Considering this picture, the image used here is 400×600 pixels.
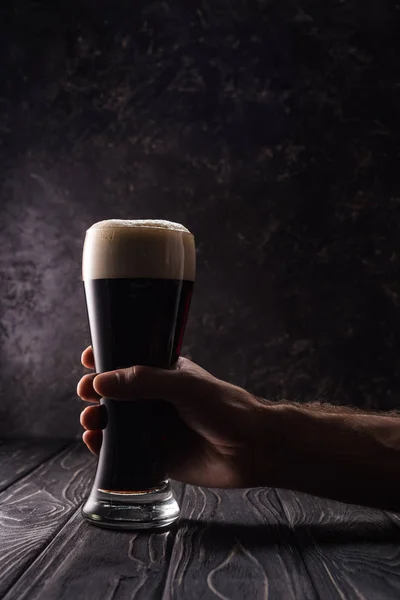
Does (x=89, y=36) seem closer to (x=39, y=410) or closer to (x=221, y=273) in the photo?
(x=221, y=273)

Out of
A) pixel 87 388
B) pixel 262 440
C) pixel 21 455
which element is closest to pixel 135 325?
pixel 87 388

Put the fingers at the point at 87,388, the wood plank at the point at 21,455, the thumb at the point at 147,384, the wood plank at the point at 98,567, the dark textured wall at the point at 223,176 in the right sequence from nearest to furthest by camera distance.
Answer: the wood plank at the point at 98,567 → the thumb at the point at 147,384 → the fingers at the point at 87,388 → the wood plank at the point at 21,455 → the dark textured wall at the point at 223,176

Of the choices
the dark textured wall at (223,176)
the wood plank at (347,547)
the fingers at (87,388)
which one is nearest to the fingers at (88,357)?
the fingers at (87,388)

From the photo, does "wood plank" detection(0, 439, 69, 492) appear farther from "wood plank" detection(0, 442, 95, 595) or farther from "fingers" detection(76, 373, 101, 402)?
"fingers" detection(76, 373, 101, 402)

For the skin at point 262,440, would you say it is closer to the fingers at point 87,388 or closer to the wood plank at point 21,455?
the fingers at point 87,388

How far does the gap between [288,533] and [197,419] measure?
0.27m

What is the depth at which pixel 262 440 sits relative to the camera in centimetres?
121

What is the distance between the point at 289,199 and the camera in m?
2.74

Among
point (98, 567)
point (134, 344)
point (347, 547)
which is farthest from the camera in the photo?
point (134, 344)

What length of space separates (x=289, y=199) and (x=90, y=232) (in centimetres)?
155

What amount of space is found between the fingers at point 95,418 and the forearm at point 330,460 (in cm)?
30

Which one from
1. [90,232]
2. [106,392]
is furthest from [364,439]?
[90,232]

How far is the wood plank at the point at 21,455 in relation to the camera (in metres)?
1.82

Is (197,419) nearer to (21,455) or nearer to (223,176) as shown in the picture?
(21,455)
